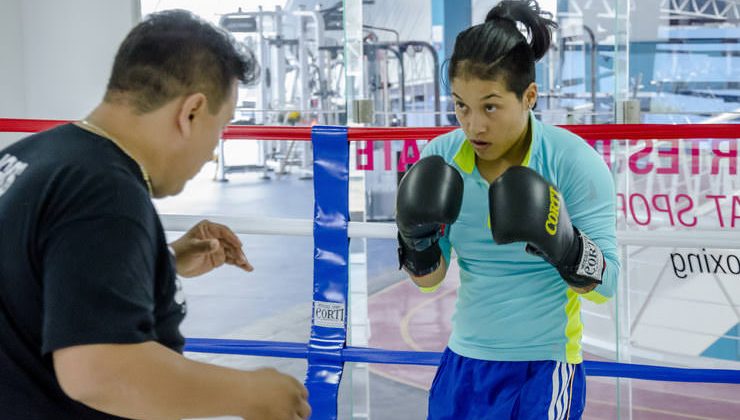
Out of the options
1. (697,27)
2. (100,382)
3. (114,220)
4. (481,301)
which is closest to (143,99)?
(114,220)

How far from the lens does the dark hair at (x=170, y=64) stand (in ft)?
2.95

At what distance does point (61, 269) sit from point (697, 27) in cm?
364

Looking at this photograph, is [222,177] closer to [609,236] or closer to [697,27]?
[697,27]

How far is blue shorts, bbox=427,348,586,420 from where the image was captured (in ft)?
4.76

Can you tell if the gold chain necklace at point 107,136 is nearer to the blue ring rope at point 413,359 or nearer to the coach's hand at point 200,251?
the coach's hand at point 200,251

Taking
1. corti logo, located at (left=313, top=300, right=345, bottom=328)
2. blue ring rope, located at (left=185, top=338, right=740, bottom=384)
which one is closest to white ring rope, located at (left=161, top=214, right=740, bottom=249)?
corti logo, located at (left=313, top=300, right=345, bottom=328)

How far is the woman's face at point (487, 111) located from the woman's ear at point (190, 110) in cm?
63

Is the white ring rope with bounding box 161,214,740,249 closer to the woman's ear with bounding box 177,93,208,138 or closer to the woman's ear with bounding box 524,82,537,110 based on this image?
the woman's ear with bounding box 524,82,537,110

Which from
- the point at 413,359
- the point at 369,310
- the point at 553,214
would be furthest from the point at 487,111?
the point at 369,310

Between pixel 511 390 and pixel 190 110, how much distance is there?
802 mm

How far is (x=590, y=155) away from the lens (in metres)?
1.46

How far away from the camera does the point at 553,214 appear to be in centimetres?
136

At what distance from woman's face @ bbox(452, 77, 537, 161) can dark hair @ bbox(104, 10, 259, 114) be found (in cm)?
60

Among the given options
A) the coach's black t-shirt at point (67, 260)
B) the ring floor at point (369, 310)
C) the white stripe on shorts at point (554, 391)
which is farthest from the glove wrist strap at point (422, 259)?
the ring floor at point (369, 310)
